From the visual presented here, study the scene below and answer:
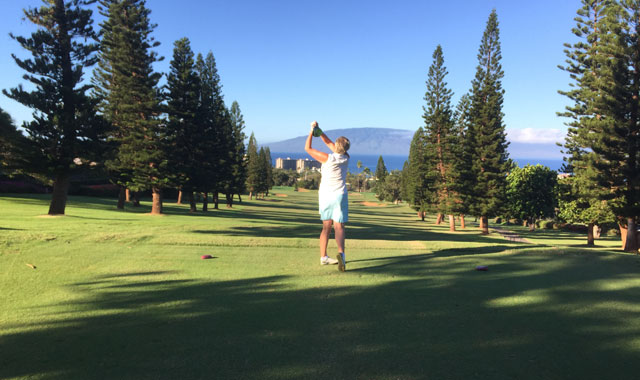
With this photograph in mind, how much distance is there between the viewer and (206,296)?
12.3 ft

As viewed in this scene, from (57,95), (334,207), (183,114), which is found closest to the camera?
(334,207)

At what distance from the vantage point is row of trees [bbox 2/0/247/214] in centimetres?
1783

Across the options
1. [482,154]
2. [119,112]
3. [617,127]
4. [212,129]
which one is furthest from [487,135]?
[119,112]

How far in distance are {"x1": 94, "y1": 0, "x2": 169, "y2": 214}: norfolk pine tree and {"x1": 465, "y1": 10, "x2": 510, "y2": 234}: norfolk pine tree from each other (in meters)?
28.6

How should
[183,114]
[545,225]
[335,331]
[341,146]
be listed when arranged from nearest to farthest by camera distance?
[335,331] < [341,146] < [183,114] < [545,225]

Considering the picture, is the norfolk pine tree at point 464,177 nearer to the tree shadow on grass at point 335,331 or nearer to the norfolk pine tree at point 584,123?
the norfolk pine tree at point 584,123

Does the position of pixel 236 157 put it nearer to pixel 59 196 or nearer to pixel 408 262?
pixel 59 196

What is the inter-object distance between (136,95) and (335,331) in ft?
92.1

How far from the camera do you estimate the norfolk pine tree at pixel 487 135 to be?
3491 centimetres

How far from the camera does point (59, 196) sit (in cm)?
1850

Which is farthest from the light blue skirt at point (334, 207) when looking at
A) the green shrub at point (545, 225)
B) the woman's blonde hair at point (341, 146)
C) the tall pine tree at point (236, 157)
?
the green shrub at point (545, 225)

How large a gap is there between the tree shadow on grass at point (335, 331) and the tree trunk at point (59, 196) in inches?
700

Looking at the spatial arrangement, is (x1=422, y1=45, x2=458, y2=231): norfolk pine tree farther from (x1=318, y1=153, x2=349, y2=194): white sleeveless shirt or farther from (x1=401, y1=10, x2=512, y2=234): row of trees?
(x1=318, y1=153, x2=349, y2=194): white sleeveless shirt

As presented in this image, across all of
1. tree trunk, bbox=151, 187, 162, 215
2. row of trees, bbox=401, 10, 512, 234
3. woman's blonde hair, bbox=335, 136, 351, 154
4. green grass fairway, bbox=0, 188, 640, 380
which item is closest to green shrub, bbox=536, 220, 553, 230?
row of trees, bbox=401, 10, 512, 234
